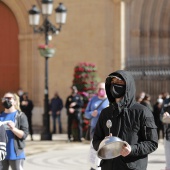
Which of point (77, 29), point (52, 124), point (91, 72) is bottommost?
point (52, 124)

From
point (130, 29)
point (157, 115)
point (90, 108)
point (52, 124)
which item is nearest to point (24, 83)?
point (52, 124)

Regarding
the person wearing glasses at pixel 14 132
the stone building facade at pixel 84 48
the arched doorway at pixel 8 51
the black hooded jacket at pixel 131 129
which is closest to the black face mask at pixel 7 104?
the person wearing glasses at pixel 14 132

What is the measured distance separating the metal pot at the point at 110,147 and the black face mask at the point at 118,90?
475 mm

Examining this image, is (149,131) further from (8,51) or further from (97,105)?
(8,51)

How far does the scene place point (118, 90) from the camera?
582 cm

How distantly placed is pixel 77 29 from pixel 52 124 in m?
3.78

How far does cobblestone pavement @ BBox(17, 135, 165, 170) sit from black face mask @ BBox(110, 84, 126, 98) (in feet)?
22.8

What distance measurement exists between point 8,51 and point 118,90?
21.2 m

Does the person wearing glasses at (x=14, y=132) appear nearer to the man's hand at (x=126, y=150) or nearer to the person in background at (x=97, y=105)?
the person in background at (x=97, y=105)

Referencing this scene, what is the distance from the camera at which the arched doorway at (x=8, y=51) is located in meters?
26.5

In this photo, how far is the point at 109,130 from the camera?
5.86m

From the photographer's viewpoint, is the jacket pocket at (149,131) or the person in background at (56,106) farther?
the person in background at (56,106)

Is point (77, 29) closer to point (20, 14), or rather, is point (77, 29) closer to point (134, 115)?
point (20, 14)

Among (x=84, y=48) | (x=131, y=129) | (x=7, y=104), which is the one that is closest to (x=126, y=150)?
(x=131, y=129)
